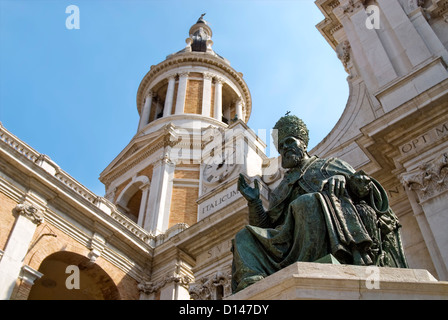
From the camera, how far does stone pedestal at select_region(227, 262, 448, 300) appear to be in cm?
276

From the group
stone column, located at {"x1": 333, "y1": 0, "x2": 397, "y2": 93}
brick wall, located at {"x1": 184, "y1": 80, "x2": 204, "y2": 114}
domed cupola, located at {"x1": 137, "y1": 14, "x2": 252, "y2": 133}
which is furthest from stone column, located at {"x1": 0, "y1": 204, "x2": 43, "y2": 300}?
brick wall, located at {"x1": 184, "y1": 80, "x2": 204, "y2": 114}

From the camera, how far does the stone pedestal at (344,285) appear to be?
2.76 m

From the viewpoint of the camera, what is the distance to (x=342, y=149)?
392 inches

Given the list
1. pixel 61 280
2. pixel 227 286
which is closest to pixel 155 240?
pixel 61 280

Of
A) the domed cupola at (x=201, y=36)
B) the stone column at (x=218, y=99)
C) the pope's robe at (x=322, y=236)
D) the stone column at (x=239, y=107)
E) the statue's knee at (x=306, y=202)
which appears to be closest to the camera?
the pope's robe at (x=322, y=236)

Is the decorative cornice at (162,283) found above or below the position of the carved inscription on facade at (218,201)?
above

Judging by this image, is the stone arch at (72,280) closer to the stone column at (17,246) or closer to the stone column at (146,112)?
the stone column at (17,246)

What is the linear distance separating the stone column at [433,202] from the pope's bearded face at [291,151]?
323 cm

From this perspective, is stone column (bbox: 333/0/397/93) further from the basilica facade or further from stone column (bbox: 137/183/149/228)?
stone column (bbox: 137/183/149/228)

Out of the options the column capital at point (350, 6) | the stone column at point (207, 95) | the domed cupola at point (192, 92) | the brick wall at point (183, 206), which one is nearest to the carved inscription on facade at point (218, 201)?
the column capital at point (350, 6)

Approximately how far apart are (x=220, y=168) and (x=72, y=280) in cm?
620

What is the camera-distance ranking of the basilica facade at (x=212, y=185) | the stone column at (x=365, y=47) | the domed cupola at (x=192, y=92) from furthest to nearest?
1. the domed cupola at (x=192, y=92)
2. the stone column at (x=365, y=47)
3. the basilica facade at (x=212, y=185)
